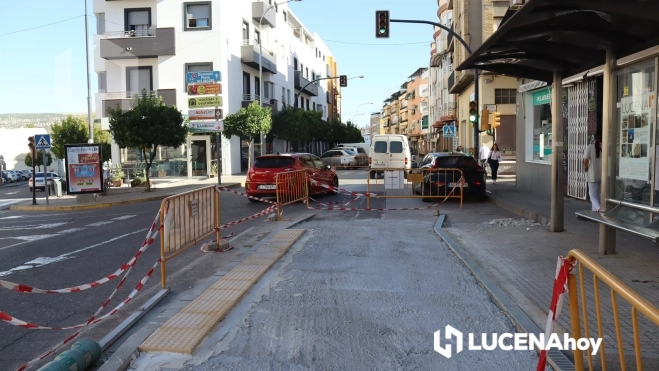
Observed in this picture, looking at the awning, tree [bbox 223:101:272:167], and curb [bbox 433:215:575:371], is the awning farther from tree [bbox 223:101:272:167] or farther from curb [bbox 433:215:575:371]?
tree [bbox 223:101:272:167]

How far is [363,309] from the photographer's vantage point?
6.00m

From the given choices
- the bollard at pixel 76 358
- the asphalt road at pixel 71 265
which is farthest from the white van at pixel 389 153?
the bollard at pixel 76 358

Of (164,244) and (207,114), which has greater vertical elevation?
(207,114)

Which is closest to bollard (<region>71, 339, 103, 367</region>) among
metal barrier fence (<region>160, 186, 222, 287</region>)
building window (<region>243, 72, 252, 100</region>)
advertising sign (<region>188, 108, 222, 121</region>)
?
metal barrier fence (<region>160, 186, 222, 287</region>)

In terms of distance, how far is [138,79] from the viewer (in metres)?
36.1

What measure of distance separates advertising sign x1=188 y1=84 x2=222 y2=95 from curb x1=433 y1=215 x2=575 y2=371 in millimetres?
15902

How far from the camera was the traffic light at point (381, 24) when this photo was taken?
2173 centimetres

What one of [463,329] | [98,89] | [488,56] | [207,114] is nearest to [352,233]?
[488,56]

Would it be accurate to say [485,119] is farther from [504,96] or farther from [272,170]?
[504,96]

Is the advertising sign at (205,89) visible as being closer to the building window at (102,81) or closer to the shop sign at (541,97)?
the shop sign at (541,97)

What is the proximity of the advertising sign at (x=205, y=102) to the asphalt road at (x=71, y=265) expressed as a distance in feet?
24.5

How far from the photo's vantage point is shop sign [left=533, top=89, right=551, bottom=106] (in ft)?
59.6

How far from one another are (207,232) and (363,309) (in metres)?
4.05

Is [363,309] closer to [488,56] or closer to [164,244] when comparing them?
[164,244]
